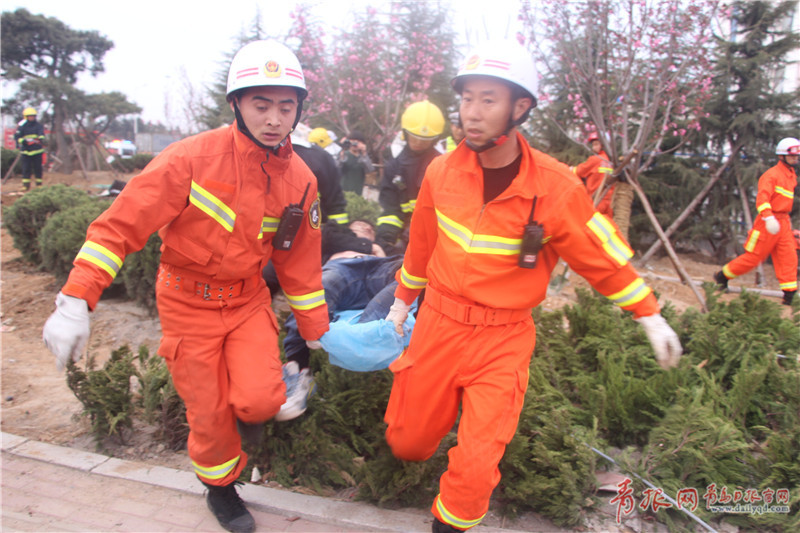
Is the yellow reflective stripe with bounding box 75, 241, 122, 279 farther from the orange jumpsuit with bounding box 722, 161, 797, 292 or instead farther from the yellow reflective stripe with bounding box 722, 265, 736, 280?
the yellow reflective stripe with bounding box 722, 265, 736, 280

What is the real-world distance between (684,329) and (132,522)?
14.1ft

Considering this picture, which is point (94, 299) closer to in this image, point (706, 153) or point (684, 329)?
point (684, 329)

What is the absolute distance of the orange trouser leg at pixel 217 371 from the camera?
275 cm

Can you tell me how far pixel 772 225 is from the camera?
7.33 metres

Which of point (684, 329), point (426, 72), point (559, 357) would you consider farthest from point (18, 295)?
point (426, 72)

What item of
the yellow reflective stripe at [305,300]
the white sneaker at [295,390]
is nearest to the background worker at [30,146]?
the white sneaker at [295,390]

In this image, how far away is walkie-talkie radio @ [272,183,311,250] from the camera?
290cm

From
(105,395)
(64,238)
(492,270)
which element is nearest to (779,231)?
(492,270)

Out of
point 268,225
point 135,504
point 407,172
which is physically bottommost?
point 135,504

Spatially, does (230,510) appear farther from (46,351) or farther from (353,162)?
(353,162)

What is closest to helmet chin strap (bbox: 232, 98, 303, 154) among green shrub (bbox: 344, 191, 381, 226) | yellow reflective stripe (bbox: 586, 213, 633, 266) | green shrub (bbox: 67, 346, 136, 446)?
yellow reflective stripe (bbox: 586, 213, 633, 266)

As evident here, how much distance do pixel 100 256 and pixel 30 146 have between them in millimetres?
14002

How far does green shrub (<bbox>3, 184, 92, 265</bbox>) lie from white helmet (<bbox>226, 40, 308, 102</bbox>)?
5788mm

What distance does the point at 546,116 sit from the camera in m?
11.8
